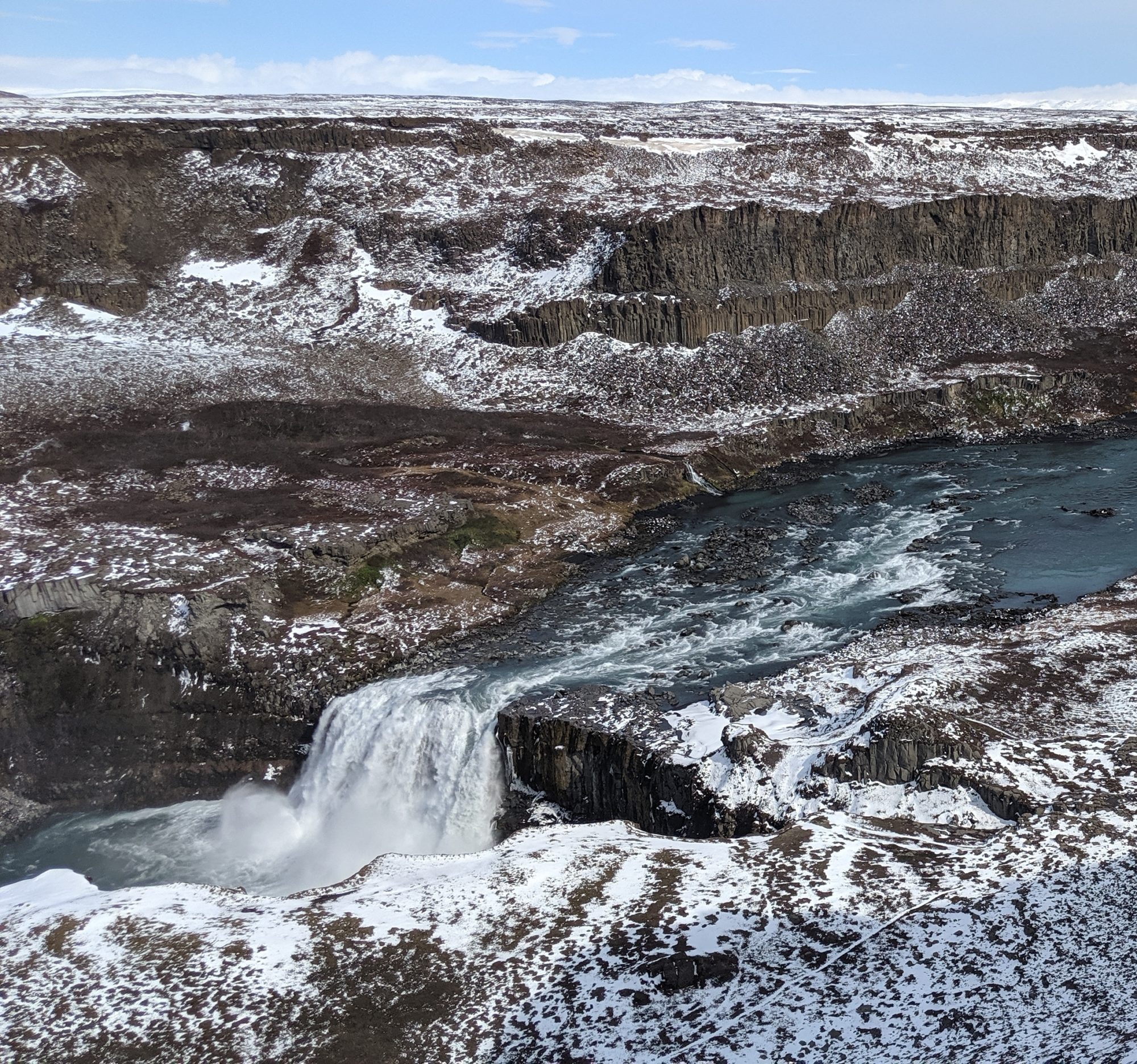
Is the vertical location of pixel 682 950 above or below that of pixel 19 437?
below

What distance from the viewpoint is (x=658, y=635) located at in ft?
103

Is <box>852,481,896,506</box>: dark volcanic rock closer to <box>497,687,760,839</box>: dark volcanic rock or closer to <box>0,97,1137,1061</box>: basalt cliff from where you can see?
<box>0,97,1137,1061</box>: basalt cliff

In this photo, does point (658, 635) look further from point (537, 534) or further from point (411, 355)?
point (411, 355)

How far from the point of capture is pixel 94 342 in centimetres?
5403

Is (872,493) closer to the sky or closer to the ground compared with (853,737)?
closer to the sky

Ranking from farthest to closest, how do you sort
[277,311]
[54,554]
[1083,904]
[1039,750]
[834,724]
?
1. [277,311]
2. [54,554]
3. [834,724]
4. [1039,750]
5. [1083,904]

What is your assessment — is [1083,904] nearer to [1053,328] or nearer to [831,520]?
[831,520]

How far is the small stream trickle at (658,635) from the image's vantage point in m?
26.3

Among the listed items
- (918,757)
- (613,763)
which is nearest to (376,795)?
(613,763)

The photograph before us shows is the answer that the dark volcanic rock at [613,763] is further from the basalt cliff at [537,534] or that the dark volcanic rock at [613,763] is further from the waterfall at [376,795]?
the waterfall at [376,795]

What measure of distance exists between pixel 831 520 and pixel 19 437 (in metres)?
36.7

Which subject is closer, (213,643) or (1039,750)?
(1039,750)

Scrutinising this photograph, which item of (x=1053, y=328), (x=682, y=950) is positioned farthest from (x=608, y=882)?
(x=1053, y=328)

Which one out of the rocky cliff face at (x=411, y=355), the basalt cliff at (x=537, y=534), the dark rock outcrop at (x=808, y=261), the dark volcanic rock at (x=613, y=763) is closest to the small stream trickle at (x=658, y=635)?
the dark volcanic rock at (x=613, y=763)
